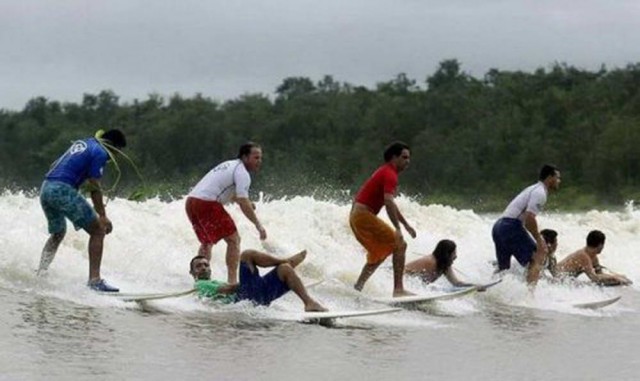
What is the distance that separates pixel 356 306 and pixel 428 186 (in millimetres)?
41795

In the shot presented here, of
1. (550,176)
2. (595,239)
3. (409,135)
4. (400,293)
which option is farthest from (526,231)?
(409,135)

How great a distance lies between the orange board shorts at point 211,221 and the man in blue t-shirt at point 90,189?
1.05 metres

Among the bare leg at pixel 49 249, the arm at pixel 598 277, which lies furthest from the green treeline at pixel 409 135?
the bare leg at pixel 49 249

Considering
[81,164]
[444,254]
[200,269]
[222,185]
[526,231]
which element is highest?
[81,164]

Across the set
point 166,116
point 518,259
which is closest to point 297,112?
point 166,116

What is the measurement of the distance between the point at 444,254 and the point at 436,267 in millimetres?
191

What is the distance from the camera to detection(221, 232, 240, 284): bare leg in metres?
12.7

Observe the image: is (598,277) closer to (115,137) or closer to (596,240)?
(596,240)

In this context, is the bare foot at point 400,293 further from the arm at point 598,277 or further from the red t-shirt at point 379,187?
the arm at point 598,277

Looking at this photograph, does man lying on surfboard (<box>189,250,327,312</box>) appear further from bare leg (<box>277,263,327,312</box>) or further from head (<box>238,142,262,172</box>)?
head (<box>238,142,262,172</box>)

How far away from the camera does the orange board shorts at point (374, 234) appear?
13.3 metres

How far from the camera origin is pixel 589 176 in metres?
52.4

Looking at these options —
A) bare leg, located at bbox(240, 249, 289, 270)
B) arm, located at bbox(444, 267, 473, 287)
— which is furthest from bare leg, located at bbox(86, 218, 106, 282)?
arm, located at bbox(444, 267, 473, 287)

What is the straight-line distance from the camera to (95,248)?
12.2 metres
